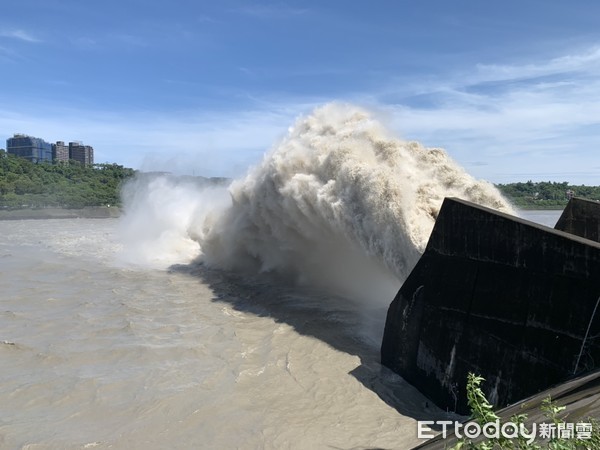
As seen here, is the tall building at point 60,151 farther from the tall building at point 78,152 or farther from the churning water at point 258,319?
the churning water at point 258,319

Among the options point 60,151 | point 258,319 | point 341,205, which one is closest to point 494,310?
point 341,205

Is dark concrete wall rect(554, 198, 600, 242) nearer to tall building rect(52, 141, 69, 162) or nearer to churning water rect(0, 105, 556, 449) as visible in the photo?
churning water rect(0, 105, 556, 449)

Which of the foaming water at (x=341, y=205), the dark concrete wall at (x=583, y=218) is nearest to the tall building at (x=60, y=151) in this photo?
the foaming water at (x=341, y=205)

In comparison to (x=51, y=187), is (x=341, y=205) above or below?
above

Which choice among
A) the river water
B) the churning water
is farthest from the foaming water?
the river water

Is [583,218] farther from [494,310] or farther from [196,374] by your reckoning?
[196,374]

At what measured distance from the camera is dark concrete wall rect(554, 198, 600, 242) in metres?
12.2

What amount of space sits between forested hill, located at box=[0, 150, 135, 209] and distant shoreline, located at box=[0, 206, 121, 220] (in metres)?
3.74

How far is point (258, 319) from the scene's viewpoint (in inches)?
515

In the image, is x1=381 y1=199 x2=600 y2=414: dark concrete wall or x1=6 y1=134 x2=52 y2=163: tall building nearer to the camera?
x1=381 y1=199 x2=600 y2=414: dark concrete wall

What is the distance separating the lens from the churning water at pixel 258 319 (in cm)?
739

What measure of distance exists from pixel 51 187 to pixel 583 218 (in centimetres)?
8152

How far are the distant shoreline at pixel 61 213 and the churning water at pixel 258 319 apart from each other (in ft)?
156

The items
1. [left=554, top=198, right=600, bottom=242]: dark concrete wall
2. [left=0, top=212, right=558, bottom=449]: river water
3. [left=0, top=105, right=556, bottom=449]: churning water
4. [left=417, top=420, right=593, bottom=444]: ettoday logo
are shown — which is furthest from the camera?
[left=554, top=198, right=600, bottom=242]: dark concrete wall
